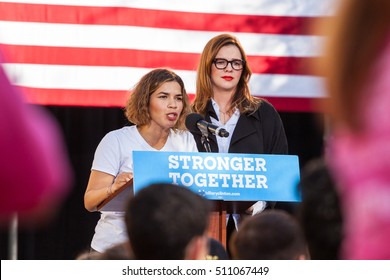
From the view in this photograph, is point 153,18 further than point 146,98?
Yes

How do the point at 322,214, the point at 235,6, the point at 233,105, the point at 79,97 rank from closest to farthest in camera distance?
the point at 322,214, the point at 233,105, the point at 79,97, the point at 235,6

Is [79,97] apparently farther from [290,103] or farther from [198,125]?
[198,125]

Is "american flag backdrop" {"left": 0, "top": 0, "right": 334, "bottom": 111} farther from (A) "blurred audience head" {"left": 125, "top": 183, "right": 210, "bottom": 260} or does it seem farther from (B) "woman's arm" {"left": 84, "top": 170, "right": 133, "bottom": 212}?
(A) "blurred audience head" {"left": 125, "top": 183, "right": 210, "bottom": 260}

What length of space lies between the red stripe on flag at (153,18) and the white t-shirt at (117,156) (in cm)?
186

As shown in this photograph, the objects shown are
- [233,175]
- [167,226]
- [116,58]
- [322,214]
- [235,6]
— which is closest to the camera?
[322,214]

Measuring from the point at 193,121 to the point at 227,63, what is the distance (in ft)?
2.12

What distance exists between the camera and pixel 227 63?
4.93 meters

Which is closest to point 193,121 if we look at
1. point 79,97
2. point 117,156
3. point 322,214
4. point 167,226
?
point 117,156

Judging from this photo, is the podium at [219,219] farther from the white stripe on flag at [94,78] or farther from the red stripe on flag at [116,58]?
the red stripe on flag at [116,58]

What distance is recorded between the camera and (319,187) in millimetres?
1618

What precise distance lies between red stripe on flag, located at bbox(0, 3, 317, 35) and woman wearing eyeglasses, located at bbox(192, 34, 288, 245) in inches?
53.6
